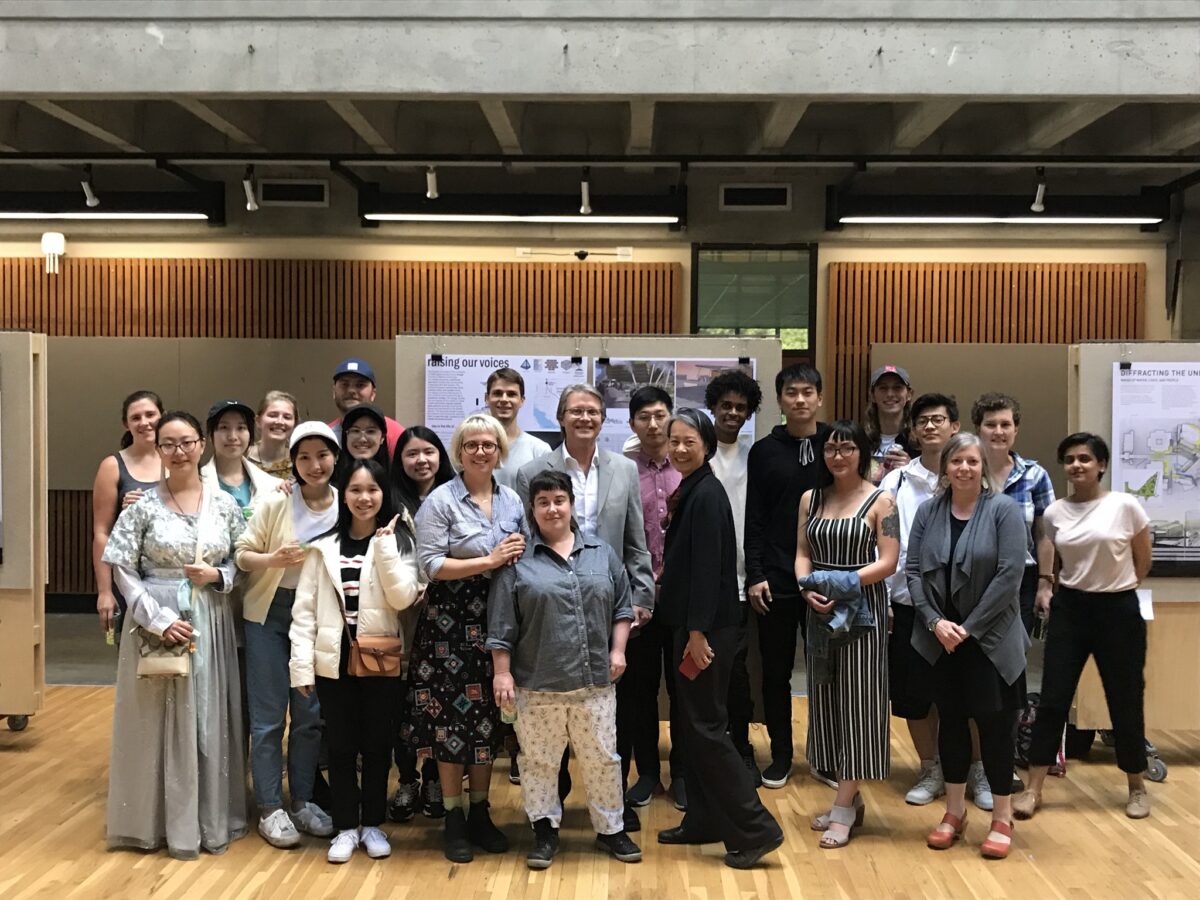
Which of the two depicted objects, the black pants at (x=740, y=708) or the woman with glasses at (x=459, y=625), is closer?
the woman with glasses at (x=459, y=625)

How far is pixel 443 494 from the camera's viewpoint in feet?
12.9

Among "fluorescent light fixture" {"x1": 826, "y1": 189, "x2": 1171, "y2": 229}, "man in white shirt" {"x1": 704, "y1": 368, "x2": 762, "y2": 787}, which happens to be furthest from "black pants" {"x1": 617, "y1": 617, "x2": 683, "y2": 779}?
"fluorescent light fixture" {"x1": 826, "y1": 189, "x2": 1171, "y2": 229}

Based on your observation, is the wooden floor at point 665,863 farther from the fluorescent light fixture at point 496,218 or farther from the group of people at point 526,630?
the fluorescent light fixture at point 496,218

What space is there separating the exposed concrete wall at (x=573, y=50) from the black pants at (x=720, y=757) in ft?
11.0

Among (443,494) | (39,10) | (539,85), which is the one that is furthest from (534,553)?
(39,10)

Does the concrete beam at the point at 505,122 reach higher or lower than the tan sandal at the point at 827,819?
higher

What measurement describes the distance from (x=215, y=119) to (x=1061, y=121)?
18.4 ft

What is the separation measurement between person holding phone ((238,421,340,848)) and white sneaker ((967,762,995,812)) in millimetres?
2798

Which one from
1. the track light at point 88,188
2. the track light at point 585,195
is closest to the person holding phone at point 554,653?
the track light at point 585,195

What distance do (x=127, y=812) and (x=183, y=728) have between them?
0.42 m

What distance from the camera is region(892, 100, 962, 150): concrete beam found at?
21.1ft

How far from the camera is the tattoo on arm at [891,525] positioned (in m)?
4.11

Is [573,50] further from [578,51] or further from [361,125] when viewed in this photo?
[361,125]

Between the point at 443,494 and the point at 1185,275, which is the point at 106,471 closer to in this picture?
the point at 443,494
